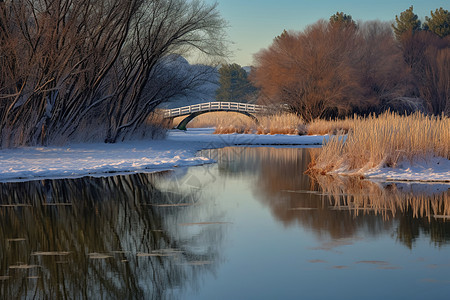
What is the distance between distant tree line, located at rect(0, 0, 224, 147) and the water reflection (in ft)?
32.7

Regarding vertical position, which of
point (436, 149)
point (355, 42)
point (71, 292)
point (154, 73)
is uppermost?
point (355, 42)

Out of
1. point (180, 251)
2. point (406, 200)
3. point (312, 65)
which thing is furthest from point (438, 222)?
point (312, 65)

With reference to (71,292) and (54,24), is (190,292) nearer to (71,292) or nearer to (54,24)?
(71,292)

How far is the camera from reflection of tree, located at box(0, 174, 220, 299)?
18.4ft

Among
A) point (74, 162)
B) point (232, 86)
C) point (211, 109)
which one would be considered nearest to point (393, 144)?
point (74, 162)

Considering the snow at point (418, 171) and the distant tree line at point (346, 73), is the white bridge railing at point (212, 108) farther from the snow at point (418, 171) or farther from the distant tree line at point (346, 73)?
the snow at point (418, 171)

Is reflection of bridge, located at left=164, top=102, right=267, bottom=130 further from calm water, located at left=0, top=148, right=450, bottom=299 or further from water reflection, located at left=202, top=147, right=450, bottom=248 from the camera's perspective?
calm water, located at left=0, top=148, right=450, bottom=299

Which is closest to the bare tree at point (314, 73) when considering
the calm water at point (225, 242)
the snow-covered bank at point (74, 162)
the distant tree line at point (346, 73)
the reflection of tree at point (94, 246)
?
the distant tree line at point (346, 73)

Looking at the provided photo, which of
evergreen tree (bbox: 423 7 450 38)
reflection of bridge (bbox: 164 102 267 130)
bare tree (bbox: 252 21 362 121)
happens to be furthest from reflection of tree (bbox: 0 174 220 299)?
evergreen tree (bbox: 423 7 450 38)

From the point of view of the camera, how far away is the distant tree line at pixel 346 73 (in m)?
52.6

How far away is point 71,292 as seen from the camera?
5.41 m

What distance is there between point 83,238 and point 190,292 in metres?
2.72

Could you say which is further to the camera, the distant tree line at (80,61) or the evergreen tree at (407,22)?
the evergreen tree at (407,22)

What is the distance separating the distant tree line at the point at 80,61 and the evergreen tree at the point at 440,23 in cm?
6017
